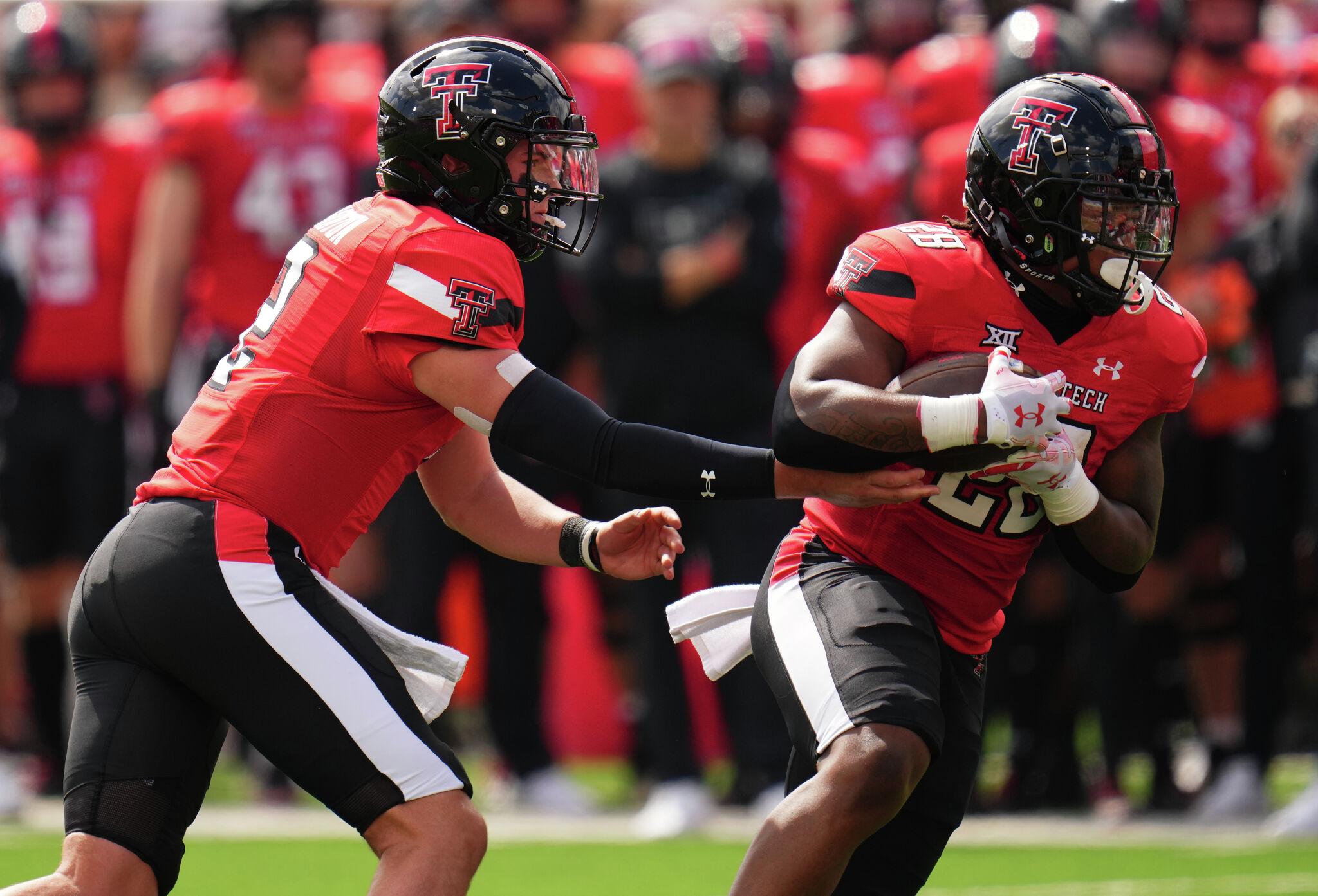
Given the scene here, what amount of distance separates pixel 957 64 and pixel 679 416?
2074mm

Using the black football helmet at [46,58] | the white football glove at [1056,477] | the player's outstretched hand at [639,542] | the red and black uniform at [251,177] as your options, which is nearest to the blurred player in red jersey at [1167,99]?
the red and black uniform at [251,177]

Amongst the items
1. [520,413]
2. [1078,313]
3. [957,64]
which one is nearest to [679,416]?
[957,64]

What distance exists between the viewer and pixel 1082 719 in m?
8.60

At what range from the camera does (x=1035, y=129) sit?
12.2 ft

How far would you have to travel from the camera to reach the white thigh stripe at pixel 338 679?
3.22 meters

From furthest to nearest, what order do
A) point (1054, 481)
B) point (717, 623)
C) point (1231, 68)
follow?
1. point (1231, 68)
2. point (717, 623)
3. point (1054, 481)

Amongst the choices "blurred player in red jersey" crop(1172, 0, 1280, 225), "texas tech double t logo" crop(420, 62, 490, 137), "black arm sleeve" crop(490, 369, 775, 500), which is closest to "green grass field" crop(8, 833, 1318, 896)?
"black arm sleeve" crop(490, 369, 775, 500)

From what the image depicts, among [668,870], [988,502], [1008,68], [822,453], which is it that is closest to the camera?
[822,453]

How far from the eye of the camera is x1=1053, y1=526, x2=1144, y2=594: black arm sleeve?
146 inches

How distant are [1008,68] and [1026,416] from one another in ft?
11.3

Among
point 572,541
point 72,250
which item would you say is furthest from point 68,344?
point 572,541

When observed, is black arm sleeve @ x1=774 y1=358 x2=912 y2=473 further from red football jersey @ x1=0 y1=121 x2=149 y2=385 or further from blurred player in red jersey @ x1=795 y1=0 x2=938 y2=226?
red football jersey @ x1=0 y1=121 x2=149 y2=385

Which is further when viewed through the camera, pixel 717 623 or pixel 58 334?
pixel 58 334

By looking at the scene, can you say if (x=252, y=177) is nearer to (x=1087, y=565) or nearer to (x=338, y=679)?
(x=338, y=679)
